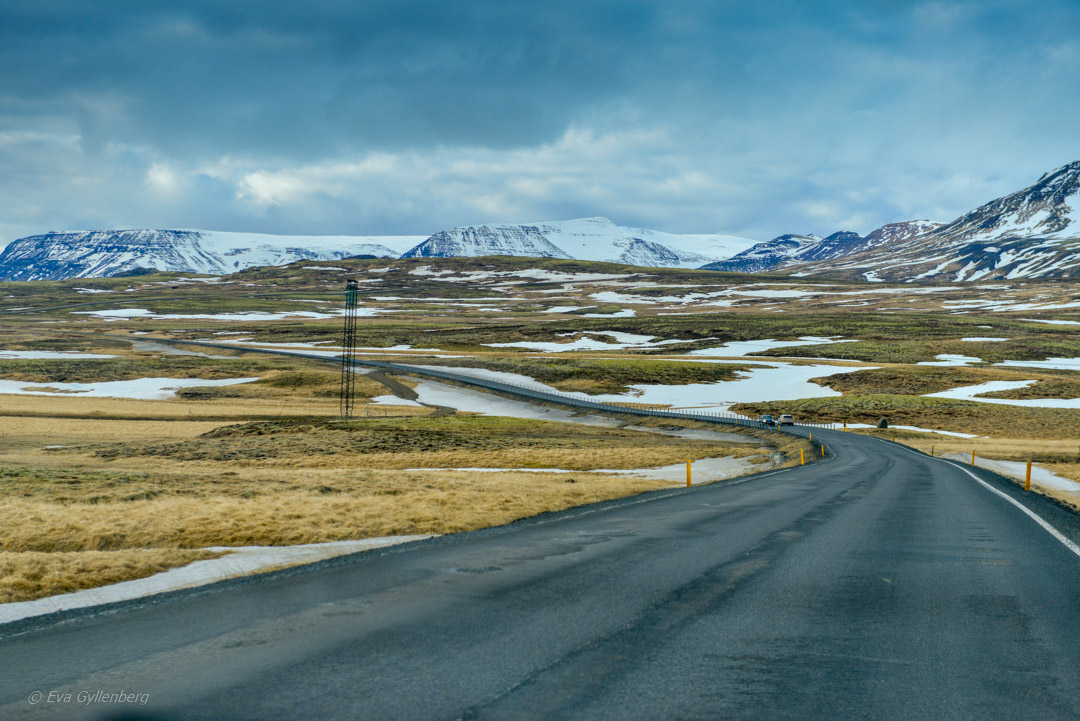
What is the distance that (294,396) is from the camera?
249ft

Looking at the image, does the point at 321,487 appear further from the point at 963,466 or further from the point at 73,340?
the point at 73,340

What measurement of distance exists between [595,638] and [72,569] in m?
8.14

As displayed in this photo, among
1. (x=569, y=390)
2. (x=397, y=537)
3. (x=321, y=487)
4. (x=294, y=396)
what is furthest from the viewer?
(x=569, y=390)

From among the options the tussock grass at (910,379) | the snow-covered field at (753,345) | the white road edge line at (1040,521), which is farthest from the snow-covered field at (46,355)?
the white road edge line at (1040,521)

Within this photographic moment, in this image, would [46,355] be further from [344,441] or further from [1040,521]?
[1040,521]

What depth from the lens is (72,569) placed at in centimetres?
1018

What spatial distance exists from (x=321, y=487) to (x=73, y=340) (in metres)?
136

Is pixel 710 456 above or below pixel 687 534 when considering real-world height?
below

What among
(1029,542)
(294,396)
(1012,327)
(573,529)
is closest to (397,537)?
(573,529)

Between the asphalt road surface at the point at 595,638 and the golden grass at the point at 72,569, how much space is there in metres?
1.74

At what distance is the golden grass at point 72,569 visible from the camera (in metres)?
9.34

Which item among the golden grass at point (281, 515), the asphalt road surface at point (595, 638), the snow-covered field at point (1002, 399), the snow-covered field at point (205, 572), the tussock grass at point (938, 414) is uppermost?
the asphalt road surface at point (595, 638)

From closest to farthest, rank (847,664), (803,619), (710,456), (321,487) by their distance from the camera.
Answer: (847,664)
(803,619)
(321,487)
(710,456)

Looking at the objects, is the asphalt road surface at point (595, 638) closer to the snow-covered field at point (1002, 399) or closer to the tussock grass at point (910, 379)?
the snow-covered field at point (1002, 399)
